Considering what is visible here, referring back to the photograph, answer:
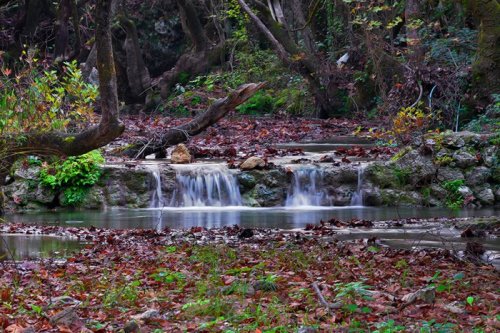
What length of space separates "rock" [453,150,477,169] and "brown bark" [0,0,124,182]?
344 inches

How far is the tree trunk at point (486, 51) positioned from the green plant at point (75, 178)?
9.81 metres

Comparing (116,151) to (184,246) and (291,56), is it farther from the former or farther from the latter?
(184,246)

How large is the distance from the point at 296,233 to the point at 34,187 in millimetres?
7557

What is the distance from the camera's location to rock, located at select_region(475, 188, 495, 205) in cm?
1734

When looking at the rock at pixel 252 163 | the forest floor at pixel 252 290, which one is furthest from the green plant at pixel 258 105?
the forest floor at pixel 252 290

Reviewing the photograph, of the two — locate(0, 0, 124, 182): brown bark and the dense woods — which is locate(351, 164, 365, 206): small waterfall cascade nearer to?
the dense woods

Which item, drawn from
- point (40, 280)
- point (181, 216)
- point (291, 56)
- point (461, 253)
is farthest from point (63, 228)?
point (291, 56)

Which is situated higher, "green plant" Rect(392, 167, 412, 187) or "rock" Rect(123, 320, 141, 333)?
"green plant" Rect(392, 167, 412, 187)

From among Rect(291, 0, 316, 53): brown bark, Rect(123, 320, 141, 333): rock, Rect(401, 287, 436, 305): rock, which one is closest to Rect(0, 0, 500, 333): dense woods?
Rect(401, 287, 436, 305): rock

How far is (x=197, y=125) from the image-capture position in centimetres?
1911

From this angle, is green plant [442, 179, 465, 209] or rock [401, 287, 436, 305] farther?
green plant [442, 179, 465, 209]

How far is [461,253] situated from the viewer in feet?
31.3

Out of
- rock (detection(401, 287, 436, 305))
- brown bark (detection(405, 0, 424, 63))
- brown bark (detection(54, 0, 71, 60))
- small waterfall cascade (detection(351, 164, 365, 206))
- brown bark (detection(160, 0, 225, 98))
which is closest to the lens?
rock (detection(401, 287, 436, 305))

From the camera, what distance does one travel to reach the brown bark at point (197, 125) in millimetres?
17844
